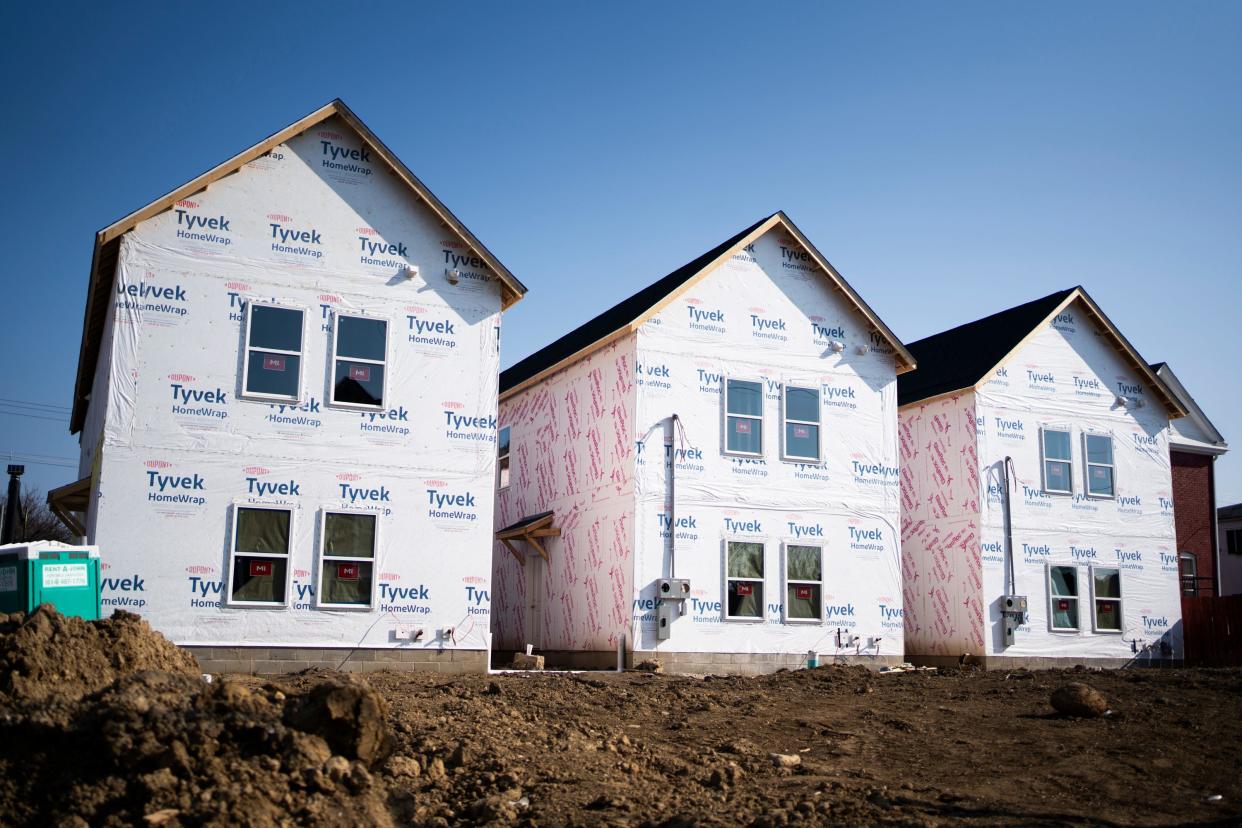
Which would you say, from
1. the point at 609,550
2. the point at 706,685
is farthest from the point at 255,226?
the point at 706,685

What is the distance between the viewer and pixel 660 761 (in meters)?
10.9

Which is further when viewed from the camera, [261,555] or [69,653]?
[261,555]

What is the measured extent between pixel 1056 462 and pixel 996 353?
283cm

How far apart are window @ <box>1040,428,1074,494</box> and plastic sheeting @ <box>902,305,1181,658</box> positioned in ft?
0.30

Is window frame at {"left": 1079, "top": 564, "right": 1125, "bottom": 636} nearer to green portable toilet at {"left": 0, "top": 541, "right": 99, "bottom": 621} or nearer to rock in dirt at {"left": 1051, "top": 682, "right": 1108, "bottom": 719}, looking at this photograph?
rock in dirt at {"left": 1051, "top": 682, "right": 1108, "bottom": 719}

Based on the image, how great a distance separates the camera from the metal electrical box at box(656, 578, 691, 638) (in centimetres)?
2004

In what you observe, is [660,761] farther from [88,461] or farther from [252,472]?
[88,461]

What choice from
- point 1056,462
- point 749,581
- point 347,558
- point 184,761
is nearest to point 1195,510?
point 1056,462

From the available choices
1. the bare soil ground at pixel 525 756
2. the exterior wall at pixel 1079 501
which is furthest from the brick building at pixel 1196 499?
the bare soil ground at pixel 525 756

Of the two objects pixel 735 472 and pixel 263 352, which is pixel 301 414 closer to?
pixel 263 352

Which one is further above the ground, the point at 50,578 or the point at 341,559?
the point at 341,559

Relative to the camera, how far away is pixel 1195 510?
3155cm

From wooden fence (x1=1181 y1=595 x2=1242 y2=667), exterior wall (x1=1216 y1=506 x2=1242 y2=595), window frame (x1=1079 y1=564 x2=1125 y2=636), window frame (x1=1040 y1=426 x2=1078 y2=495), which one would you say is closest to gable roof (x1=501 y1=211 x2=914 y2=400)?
window frame (x1=1040 y1=426 x2=1078 y2=495)

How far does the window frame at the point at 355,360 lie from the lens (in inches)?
713
